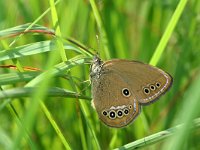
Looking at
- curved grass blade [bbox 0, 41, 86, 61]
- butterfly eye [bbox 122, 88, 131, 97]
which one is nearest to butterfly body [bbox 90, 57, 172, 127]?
butterfly eye [bbox 122, 88, 131, 97]

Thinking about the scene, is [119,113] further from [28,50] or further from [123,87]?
[28,50]

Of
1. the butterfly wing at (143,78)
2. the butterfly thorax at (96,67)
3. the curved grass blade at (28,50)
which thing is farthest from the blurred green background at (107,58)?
the curved grass blade at (28,50)

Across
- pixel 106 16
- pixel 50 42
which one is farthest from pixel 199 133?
pixel 50 42

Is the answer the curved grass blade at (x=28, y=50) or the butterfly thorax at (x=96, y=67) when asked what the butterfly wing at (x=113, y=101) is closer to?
the butterfly thorax at (x=96, y=67)

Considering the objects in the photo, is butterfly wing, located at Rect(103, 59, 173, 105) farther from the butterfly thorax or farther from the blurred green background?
the blurred green background

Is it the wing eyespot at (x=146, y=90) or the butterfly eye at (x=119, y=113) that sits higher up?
the wing eyespot at (x=146, y=90)

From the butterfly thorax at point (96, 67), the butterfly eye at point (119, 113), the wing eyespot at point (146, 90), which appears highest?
the butterfly thorax at point (96, 67)

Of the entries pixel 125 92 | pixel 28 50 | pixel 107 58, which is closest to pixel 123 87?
pixel 125 92
